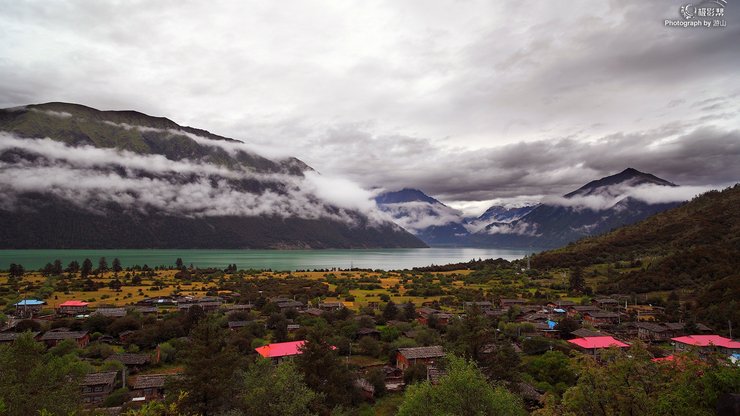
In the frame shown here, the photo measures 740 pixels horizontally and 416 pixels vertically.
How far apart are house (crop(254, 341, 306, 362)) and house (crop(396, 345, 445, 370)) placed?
30.3 feet

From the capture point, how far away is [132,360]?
37.9 meters

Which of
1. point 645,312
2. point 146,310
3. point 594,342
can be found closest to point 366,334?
point 594,342

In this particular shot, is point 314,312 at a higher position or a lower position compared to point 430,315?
lower

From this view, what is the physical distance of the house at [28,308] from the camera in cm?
5695

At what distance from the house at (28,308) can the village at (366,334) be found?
16cm

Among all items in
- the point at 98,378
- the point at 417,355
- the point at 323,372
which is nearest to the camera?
the point at 323,372

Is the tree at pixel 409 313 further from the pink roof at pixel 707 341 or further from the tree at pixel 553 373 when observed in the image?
the pink roof at pixel 707 341

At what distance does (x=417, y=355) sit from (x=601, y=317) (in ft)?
117

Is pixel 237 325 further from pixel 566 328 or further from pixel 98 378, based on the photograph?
pixel 566 328

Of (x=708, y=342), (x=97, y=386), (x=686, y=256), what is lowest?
(x=97, y=386)

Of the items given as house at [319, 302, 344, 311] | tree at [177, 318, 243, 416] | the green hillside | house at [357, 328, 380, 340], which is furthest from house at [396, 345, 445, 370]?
the green hillside

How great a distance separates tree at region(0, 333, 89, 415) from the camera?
17.8 m

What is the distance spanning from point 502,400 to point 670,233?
125791 mm

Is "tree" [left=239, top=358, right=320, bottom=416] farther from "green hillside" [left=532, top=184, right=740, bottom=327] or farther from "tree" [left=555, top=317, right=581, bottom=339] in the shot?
"green hillside" [left=532, top=184, right=740, bottom=327]
